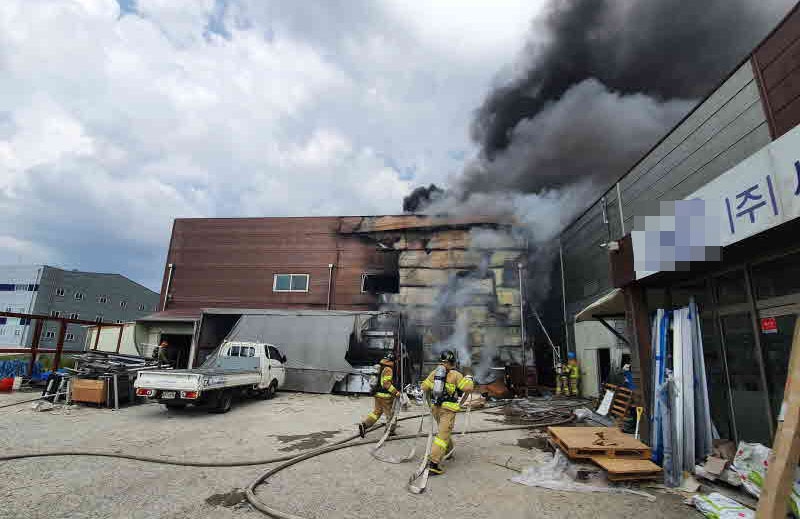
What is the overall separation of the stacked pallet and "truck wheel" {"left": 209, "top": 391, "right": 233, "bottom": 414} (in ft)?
24.6

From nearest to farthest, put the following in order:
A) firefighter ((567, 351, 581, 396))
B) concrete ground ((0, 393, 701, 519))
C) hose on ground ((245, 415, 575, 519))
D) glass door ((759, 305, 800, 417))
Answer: hose on ground ((245, 415, 575, 519)) < concrete ground ((0, 393, 701, 519)) < glass door ((759, 305, 800, 417)) < firefighter ((567, 351, 581, 396))

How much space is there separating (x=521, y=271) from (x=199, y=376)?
42.7 feet

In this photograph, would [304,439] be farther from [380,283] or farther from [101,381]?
[380,283]

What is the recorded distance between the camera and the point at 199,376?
27.4 feet

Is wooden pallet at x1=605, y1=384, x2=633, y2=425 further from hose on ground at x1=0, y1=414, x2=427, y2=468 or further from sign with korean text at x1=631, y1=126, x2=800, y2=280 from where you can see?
hose on ground at x1=0, y1=414, x2=427, y2=468

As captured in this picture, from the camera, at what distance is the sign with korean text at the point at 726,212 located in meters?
3.45

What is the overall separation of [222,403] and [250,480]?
533 centimetres

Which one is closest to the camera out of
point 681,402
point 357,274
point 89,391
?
point 681,402

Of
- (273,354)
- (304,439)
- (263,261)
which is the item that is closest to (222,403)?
(273,354)

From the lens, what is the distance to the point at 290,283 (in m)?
19.3

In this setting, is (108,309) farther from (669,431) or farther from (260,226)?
(669,431)

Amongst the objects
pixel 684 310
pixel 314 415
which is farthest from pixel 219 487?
pixel 684 310

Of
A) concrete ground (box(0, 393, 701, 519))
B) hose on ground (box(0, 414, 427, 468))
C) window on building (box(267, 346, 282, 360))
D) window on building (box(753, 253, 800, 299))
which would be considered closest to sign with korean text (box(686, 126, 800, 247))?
window on building (box(753, 253, 800, 299))

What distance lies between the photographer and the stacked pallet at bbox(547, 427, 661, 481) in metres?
4.57
